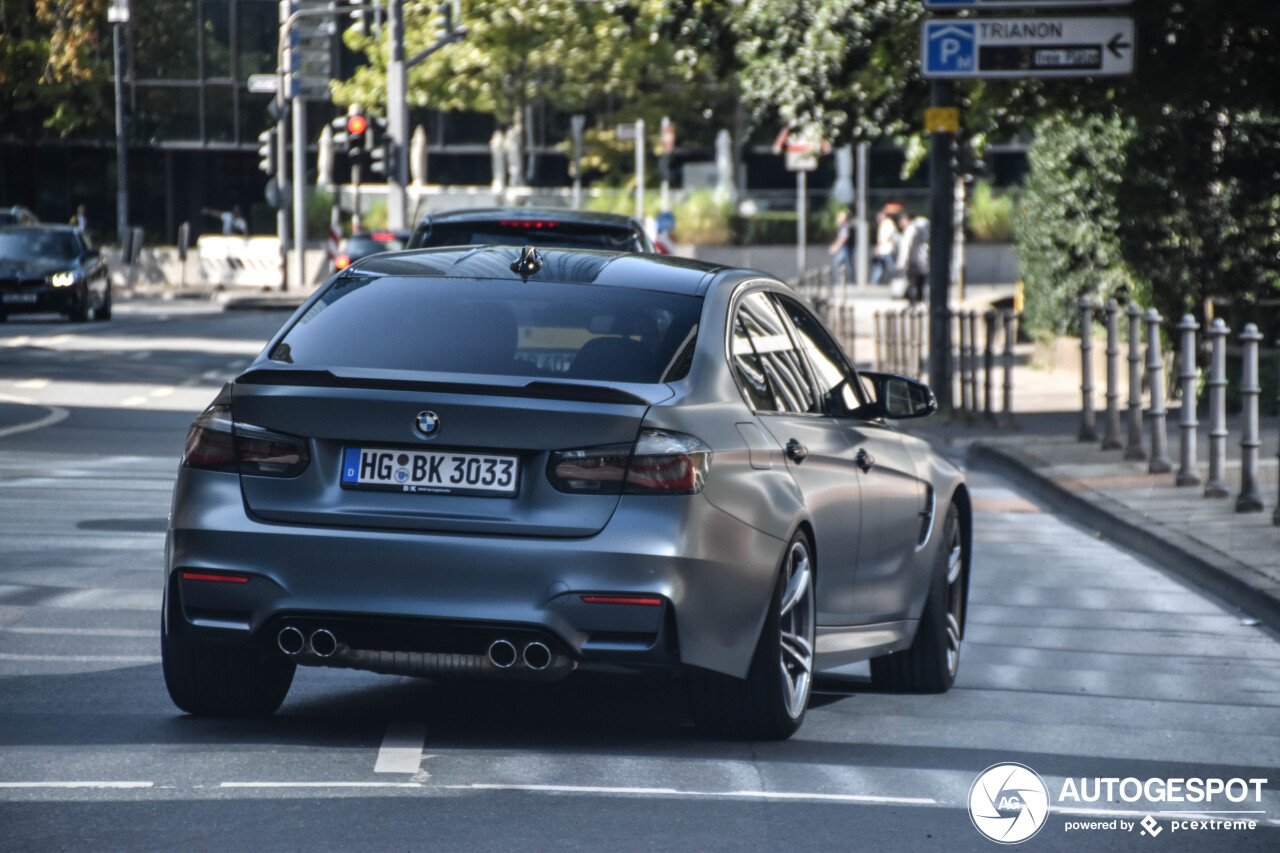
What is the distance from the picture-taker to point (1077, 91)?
19.8m

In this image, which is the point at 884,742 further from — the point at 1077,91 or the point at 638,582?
the point at 1077,91

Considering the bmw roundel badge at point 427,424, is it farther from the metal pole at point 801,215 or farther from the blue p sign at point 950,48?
the metal pole at point 801,215

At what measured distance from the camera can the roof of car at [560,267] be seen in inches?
261

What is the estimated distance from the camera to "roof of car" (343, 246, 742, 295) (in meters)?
6.62

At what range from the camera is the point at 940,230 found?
2105 centimetres

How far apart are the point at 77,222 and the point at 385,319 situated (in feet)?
164

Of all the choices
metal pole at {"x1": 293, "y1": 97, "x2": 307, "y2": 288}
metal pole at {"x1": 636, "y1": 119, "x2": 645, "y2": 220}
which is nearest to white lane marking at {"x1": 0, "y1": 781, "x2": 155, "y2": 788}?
metal pole at {"x1": 293, "y1": 97, "x2": 307, "y2": 288}

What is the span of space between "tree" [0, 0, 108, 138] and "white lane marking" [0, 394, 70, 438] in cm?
3575

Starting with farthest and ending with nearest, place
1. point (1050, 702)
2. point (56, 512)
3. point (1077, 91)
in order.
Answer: point (1077, 91)
point (56, 512)
point (1050, 702)

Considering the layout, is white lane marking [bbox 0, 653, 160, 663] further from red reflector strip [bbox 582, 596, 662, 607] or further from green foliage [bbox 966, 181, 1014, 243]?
green foliage [bbox 966, 181, 1014, 243]

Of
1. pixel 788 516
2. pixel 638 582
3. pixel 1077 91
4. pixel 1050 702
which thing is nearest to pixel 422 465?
pixel 638 582

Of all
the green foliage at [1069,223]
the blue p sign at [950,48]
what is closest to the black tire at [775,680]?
the blue p sign at [950,48]

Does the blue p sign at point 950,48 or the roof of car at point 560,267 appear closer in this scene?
the roof of car at point 560,267

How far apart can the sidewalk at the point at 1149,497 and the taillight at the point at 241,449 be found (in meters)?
5.10
